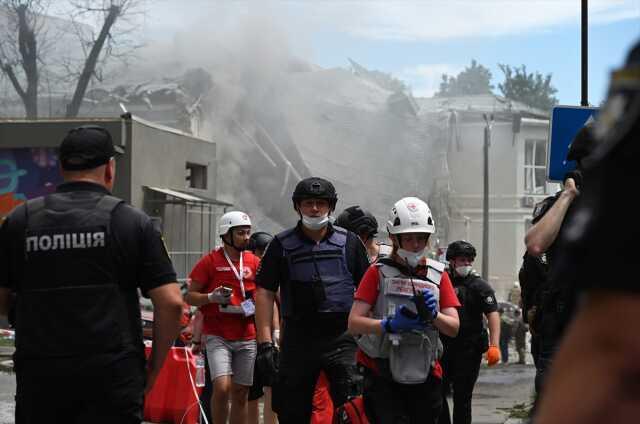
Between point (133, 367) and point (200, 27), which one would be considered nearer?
point (133, 367)

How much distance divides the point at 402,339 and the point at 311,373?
117 cm

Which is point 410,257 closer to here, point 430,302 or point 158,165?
point 430,302

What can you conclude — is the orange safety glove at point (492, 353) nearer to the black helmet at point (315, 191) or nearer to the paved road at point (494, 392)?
the paved road at point (494, 392)

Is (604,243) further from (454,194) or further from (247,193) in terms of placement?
(454,194)

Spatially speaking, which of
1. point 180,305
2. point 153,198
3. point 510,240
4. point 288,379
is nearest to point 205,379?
point 288,379

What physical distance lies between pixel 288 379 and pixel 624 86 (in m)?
5.68

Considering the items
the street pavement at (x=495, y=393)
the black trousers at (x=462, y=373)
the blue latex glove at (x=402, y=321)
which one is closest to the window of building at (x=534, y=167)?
the street pavement at (x=495, y=393)

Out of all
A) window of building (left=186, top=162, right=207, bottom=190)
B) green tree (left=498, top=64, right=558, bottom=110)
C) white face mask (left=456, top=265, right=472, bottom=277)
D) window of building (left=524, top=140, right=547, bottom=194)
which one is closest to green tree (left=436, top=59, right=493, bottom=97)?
green tree (left=498, top=64, right=558, bottom=110)

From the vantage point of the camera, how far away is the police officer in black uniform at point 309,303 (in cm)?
701

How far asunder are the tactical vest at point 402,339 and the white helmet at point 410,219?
0.24 meters

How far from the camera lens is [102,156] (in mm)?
4508

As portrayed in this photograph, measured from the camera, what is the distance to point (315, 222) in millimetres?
7242

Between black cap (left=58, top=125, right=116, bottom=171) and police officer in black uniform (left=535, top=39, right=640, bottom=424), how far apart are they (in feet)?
10.4

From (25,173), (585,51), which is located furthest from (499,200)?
(585,51)
